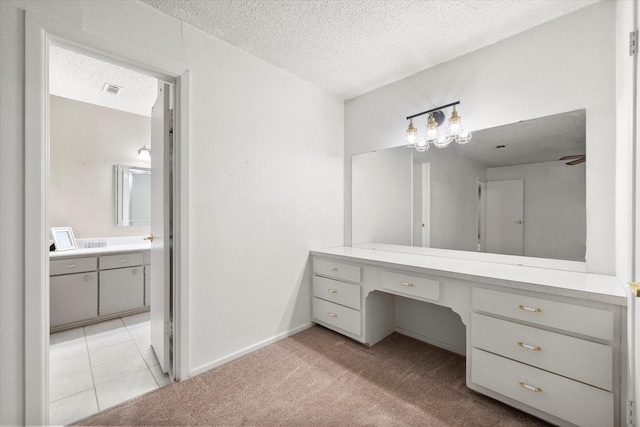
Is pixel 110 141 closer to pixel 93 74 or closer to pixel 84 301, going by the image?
pixel 93 74

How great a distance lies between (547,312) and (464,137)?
1.30 metres

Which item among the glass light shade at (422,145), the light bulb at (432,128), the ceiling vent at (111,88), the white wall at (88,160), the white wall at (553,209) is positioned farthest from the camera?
the white wall at (88,160)

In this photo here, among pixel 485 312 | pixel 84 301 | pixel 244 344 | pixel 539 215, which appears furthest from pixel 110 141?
pixel 539 215

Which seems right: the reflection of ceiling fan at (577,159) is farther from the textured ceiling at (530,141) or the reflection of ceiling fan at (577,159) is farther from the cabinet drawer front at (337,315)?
the cabinet drawer front at (337,315)

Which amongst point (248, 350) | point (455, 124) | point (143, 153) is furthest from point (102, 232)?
point (455, 124)

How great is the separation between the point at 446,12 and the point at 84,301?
381 centimetres

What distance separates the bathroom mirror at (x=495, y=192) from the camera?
5.54 ft

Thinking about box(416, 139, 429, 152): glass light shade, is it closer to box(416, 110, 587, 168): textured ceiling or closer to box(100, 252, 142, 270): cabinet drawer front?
box(416, 110, 587, 168): textured ceiling

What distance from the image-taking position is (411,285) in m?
1.88

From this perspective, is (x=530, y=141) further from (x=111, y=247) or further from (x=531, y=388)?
(x=111, y=247)

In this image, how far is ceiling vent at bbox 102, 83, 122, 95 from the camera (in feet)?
8.48

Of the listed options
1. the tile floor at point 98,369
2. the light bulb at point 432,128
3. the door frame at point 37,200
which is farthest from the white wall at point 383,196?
the door frame at point 37,200

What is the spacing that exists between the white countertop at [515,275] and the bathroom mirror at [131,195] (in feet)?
9.06

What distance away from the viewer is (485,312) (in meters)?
1.54
